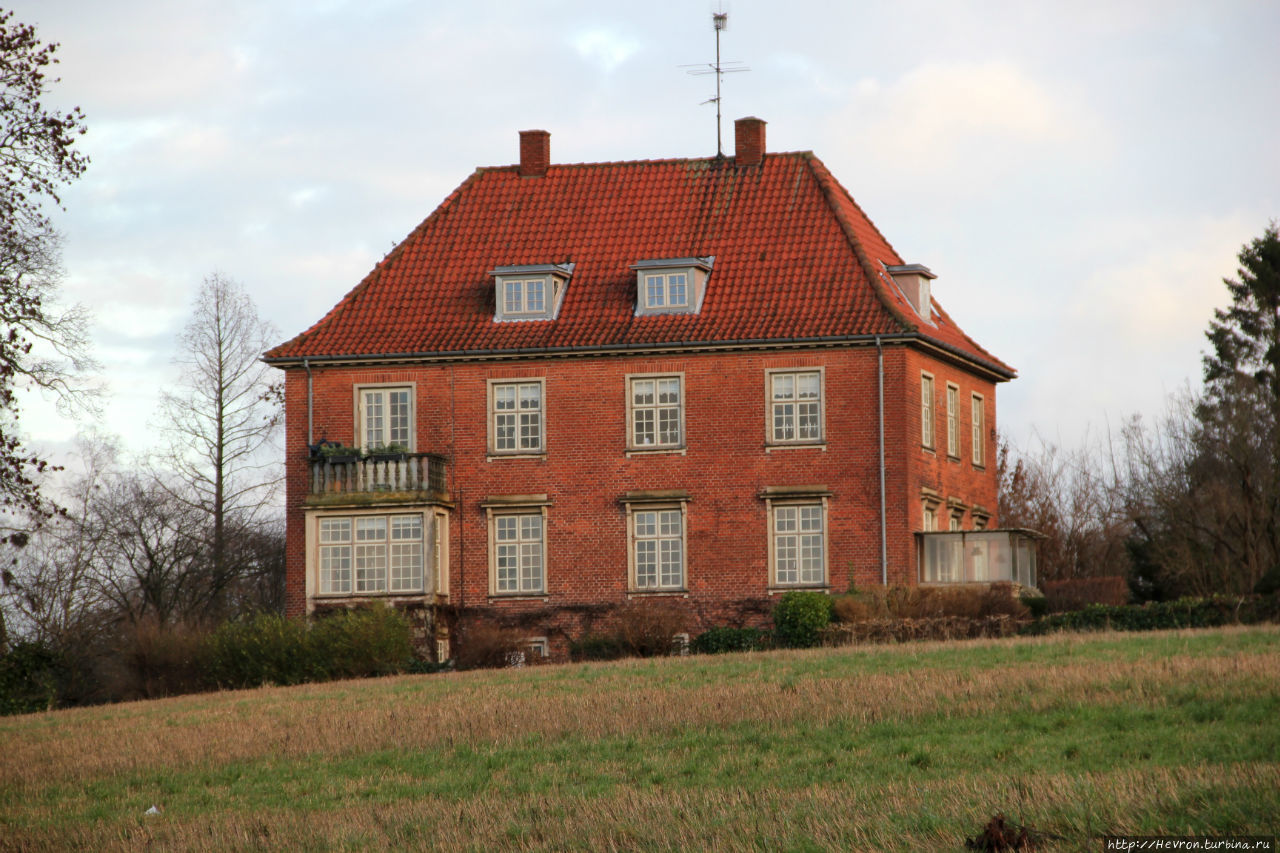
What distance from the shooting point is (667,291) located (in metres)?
39.9

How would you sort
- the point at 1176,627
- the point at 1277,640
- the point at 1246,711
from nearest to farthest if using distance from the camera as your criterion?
the point at 1246,711, the point at 1277,640, the point at 1176,627

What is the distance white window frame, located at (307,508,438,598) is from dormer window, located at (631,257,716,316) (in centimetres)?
658

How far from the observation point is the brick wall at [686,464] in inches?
1502

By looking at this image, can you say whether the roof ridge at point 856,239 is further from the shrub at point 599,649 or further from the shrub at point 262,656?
the shrub at point 262,656

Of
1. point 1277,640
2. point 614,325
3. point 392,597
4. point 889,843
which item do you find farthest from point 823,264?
point 889,843

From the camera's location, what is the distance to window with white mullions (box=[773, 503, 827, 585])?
38.3m

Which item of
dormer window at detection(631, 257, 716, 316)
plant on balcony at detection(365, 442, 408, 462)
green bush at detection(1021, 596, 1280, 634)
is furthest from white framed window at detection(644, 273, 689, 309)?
green bush at detection(1021, 596, 1280, 634)

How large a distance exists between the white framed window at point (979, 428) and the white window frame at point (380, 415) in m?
12.8

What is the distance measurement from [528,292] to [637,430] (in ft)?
13.1

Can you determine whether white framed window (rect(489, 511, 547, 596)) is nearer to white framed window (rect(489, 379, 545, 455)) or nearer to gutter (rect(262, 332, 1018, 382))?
white framed window (rect(489, 379, 545, 455))

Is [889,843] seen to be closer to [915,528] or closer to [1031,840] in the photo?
[1031,840]

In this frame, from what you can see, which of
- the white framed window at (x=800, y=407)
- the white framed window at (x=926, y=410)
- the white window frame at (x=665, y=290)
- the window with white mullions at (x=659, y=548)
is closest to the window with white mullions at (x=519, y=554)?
the window with white mullions at (x=659, y=548)

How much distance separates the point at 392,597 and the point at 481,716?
608 inches

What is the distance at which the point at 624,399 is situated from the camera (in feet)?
129
